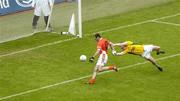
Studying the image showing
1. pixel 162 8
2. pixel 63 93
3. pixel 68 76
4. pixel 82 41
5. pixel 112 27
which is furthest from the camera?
pixel 162 8

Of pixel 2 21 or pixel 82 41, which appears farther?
pixel 2 21

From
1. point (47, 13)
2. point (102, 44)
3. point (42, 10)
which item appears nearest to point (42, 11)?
point (42, 10)

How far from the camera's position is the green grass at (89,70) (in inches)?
870

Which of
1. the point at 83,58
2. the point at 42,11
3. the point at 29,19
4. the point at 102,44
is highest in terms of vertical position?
the point at 102,44

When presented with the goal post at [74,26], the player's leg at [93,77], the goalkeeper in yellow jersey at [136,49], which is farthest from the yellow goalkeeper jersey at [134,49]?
the goal post at [74,26]

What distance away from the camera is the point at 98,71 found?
23.3 meters

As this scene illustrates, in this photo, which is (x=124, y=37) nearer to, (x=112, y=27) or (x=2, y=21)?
(x=112, y=27)

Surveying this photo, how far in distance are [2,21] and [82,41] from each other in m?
5.67

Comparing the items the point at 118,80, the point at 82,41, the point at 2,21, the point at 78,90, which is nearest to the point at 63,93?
the point at 78,90

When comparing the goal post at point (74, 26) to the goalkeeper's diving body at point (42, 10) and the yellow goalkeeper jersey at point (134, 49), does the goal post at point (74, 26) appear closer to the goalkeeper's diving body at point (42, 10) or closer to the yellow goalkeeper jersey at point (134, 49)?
the goalkeeper's diving body at point (42, 10)

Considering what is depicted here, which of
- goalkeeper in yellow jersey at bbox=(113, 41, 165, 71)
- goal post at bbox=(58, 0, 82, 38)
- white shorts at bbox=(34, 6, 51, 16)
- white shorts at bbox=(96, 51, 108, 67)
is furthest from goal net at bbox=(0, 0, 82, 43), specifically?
white shorts at bbox=(96, 51, 108, 67)

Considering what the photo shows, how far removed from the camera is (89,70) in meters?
25.0

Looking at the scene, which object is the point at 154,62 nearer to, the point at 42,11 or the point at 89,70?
the point at 89,70

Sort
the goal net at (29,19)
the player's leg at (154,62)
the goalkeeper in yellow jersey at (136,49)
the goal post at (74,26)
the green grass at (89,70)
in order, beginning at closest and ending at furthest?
the green grass at (89,70), the goalkeeper in yellow jersey at (136,49), the player's leg at (154,62), the goal post at (74,26), the goal net at (29,19)
